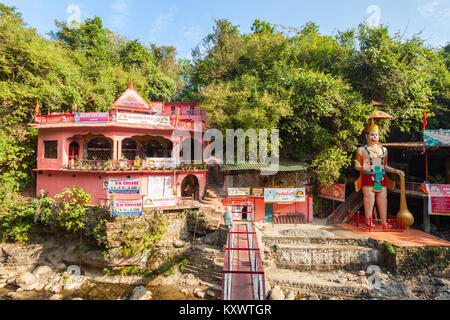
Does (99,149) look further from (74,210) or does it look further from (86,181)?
(74,210)

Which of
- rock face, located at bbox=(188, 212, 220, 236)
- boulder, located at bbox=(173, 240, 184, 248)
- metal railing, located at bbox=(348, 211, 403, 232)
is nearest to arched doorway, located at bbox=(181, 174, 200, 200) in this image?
rock face, located at bbox=(188, 212, 220, 236)

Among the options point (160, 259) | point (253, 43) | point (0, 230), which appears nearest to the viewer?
point (160, 259)

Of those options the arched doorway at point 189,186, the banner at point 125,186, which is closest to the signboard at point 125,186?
the banner at point 125,186

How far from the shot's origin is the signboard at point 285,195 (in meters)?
16.7

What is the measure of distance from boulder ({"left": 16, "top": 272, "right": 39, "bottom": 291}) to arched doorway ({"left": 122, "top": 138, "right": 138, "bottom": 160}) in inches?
402

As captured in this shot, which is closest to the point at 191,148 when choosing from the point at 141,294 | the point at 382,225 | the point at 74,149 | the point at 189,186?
the point at 189,186

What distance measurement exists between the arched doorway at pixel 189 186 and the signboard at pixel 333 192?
10474mm

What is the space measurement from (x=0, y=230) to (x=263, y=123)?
20429 mm

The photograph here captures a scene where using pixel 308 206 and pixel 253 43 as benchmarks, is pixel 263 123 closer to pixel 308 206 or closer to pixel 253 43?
pixel 308 206

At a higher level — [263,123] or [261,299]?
[263,123]

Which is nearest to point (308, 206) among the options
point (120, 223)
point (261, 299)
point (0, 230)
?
point (261, 299)

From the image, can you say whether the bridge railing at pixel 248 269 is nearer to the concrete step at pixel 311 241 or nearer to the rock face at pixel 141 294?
the concrete step at pixel 311 241

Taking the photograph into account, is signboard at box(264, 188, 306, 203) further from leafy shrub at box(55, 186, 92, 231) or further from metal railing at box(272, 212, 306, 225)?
leafy shrub at box(55, 186, 92, 231)

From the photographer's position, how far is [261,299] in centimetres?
705
